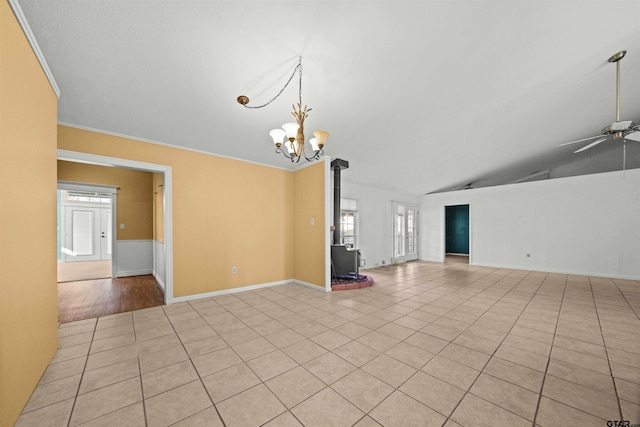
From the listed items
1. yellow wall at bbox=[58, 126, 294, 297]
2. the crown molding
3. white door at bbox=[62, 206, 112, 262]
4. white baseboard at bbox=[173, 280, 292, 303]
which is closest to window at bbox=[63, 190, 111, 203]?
white door at bbox=[62, 206, 112, 262]

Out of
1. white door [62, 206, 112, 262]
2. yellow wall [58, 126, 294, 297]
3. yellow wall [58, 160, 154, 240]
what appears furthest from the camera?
white door [62, 206, 112, 262]

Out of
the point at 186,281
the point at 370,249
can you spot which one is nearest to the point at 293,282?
the point at 186,281

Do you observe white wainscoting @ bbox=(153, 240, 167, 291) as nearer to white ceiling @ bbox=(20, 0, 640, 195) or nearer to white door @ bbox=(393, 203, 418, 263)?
white ceiling @ bbox=(20, 0, 640, 195)

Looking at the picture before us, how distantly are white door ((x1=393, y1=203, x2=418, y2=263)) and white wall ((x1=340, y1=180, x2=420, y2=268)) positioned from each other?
35cm

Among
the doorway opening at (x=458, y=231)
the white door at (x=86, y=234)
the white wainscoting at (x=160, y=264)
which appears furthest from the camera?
the doorway opening at (x=458, y=231)

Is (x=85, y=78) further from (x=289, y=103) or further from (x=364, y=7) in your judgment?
(x=364, y=7)

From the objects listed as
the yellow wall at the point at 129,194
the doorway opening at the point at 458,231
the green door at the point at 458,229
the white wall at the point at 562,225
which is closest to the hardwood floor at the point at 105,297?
the yellow wall at the point at 129,194

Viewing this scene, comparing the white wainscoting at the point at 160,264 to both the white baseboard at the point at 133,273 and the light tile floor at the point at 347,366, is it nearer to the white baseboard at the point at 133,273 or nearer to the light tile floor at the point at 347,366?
the white baseboard at the point at 133,273

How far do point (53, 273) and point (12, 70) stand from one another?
1851 mm

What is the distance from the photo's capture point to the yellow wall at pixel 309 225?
4.38m

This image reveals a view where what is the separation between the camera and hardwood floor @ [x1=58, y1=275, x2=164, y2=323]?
10.8 feet

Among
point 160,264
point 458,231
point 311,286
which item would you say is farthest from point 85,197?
point 458,231

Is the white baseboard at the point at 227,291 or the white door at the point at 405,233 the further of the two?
the white door at the point at 405,233

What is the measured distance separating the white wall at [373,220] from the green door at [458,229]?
5.09 meters
